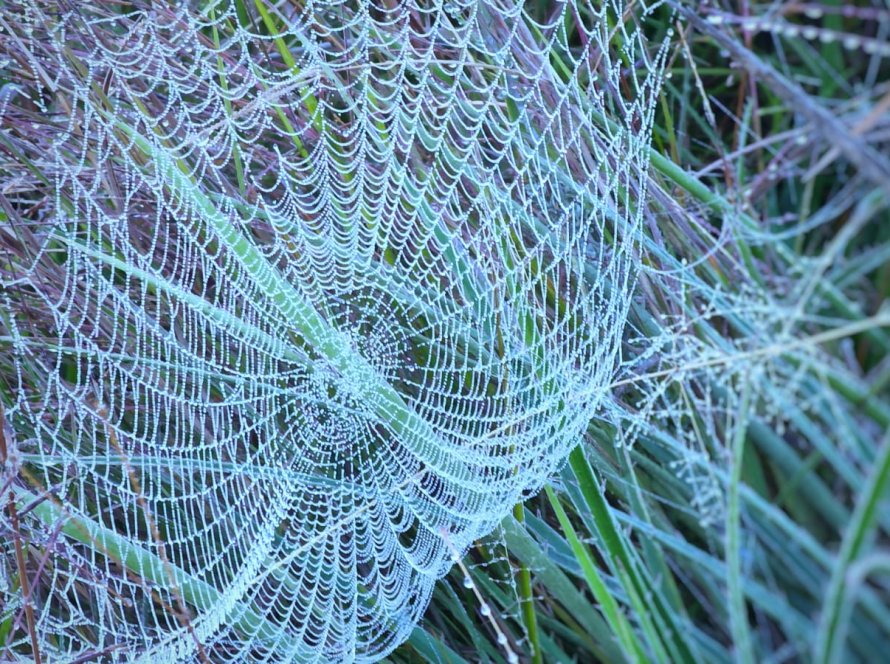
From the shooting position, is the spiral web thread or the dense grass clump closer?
the dense grass clump

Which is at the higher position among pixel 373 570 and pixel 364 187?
pixel 364 187

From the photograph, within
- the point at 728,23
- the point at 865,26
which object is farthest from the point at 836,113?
the point at 728,23

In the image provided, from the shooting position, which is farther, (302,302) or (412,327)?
(412,327)

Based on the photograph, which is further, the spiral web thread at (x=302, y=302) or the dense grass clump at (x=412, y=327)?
the spiral web thread at (x=302, y=302)

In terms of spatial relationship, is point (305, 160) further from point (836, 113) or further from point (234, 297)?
point (836, 113)
